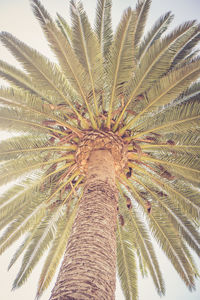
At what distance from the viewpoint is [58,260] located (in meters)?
6.59

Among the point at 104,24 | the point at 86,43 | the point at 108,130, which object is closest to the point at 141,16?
the point at 104,24

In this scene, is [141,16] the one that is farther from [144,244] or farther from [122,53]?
[144,244]

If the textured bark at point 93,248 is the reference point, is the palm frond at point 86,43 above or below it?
above

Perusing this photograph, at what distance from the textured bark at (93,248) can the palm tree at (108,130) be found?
19 centimetres

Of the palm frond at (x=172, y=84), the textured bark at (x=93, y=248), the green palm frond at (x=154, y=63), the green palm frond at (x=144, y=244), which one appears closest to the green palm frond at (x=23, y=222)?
the green palm frond at (x=144, y=244)

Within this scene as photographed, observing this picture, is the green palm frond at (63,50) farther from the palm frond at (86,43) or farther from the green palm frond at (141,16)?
the green palm frond at (141,16)

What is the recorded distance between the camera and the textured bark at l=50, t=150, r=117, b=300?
2113 millimetres

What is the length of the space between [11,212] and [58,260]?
1.86m

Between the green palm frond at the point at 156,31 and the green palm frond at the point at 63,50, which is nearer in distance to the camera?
the green palm frond at the point at 63,50

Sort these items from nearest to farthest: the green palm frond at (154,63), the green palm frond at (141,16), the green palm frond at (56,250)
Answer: the green palm frond at (154,63)
the green palm frond at (141,16)
the green palm frond at (56,250)

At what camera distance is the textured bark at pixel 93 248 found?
2.11m

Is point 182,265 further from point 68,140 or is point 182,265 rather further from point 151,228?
point 68,140

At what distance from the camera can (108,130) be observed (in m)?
5.28

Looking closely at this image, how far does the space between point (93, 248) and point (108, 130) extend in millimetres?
3048
